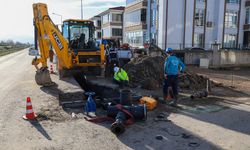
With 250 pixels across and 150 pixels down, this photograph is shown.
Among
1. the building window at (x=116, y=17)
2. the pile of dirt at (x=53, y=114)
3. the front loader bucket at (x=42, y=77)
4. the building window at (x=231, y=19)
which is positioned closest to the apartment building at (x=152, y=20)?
the building window at (x=231, y=19)

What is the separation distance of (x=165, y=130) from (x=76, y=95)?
4215 mm

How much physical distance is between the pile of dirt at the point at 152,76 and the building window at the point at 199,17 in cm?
2154

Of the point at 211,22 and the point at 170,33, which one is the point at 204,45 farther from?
the point at 170,33

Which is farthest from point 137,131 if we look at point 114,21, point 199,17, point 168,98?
point 114,21

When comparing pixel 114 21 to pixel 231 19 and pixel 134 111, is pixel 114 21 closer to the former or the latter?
pixel 231 19

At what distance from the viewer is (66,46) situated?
468 inches

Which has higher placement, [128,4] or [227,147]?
[128,4]

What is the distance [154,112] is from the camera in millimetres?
8672

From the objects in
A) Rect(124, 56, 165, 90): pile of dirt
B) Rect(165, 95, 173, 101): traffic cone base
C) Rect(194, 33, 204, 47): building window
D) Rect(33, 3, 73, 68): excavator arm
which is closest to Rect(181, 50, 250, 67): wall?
Rect(194, 33, 204, 47): building window

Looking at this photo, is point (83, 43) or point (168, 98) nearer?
point (168, 98)

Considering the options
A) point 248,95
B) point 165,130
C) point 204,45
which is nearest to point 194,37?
point 204,45

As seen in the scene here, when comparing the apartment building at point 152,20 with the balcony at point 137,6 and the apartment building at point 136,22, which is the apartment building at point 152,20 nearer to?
the balcony at point 137,6

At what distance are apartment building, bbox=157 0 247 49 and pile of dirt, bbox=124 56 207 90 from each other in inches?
721

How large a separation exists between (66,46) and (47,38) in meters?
1.01
